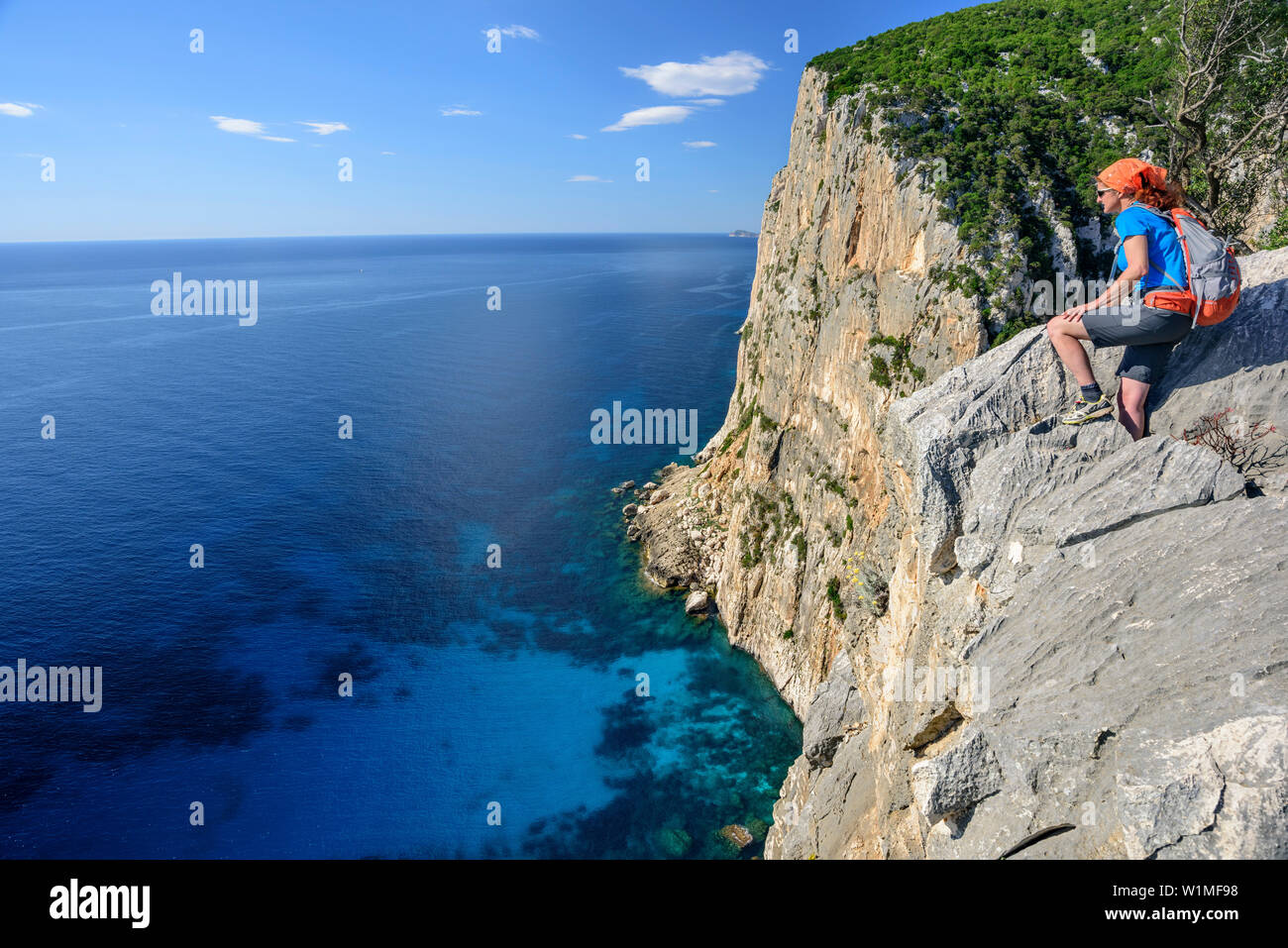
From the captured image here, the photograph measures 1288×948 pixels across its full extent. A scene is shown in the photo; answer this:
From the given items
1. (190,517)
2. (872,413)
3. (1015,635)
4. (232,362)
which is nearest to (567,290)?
(232,362)

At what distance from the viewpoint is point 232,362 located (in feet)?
357

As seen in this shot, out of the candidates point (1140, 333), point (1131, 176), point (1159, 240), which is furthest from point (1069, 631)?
point (1131, 176)

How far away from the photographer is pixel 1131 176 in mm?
10422

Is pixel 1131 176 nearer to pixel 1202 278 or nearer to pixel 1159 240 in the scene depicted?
pixel 1159 240

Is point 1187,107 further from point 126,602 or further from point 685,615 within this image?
point 126,602

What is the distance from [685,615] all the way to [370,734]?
21789 millimetres

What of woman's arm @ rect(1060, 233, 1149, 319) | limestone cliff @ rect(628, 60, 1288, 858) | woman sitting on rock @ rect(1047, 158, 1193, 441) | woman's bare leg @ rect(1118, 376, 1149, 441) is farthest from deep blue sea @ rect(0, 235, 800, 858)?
woman's arm @ rect(1060, 233, 1149, 319)

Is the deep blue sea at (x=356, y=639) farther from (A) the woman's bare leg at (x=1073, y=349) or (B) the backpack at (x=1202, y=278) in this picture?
(B) the backpack at (x=1202, y=278)

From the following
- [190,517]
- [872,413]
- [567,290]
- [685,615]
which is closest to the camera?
[872,413]

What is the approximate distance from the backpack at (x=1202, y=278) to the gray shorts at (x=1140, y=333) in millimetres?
164

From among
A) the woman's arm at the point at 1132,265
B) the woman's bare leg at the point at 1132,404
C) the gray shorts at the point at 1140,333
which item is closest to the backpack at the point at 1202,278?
the gray shorts at the point at 1140,333

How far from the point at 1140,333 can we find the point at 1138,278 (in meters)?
0.87
